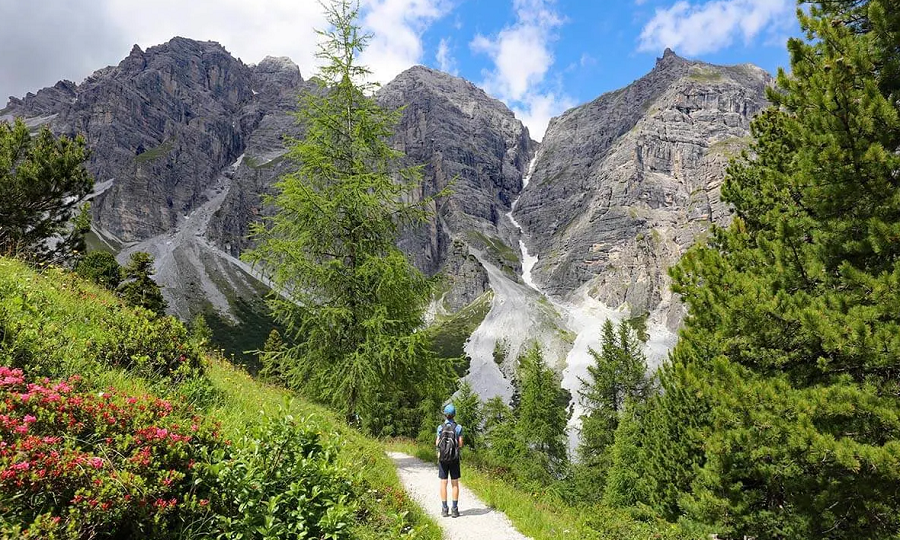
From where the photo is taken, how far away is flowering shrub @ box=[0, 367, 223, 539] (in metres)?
2.82

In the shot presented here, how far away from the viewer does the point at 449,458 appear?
857 centimetres

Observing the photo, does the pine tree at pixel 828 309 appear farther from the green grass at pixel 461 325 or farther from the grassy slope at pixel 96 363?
the green grass at pixel 461 325

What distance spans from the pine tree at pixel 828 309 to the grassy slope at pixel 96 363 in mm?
5830

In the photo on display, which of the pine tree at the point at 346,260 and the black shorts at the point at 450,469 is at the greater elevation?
the pine tree at the point at 346,260

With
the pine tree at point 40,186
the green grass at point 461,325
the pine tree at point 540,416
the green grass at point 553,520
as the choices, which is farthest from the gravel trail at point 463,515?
the green grass at point 461,325

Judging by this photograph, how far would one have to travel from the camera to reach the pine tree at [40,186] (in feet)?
47.5

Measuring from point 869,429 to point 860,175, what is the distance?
378 centimetres

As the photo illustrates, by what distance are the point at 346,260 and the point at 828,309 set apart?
36.0 feet

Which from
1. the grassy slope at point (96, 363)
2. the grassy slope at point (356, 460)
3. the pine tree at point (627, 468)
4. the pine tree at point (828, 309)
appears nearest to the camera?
the grassy slope at point (96, 363)

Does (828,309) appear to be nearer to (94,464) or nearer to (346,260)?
(94,464)

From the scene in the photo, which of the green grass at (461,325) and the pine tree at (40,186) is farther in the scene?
the green grass at (461,325)

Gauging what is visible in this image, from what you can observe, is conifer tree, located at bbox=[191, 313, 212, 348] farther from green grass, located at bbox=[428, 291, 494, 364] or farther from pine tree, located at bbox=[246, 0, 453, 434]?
green grass, located at bbox=[428, 291, 494, 364]

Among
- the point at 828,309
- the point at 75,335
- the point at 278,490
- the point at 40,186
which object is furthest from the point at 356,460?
the point at 40,186

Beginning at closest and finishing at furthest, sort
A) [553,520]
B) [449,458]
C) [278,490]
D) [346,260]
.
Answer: [278,490] → [449,458] → [553,520] → [346,260]
